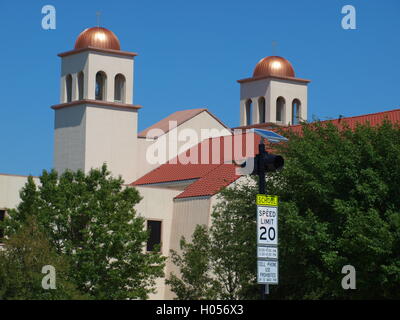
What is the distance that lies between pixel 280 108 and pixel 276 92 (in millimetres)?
1808

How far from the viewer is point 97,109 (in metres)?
65.5

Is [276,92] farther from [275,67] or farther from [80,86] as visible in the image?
[80,86]

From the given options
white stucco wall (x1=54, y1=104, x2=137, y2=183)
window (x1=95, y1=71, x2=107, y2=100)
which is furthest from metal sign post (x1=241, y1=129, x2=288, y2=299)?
window (x1=95, y1=71, x2=107, y2=100)

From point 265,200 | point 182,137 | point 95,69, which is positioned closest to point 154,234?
point 182,137

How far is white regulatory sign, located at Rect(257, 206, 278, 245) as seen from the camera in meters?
21.1

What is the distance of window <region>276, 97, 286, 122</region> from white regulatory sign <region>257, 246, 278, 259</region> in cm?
6095

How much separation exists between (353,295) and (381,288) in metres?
0.95

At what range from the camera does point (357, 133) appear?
38125 mm

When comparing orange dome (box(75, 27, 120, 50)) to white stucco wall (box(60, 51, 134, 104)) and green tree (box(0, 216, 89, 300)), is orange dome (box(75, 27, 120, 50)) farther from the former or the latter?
green tree (box(0, 216, 89, 300))

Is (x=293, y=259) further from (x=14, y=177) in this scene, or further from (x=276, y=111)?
(x=276, y=111)

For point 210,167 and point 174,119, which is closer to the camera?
point 210,167

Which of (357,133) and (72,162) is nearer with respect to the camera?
(357,133)

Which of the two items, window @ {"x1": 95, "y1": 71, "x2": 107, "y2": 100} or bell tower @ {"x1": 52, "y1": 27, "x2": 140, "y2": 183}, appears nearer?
bell tower @ {"x1": 52, "y1": 27, "x2": 140, "y2": 183}

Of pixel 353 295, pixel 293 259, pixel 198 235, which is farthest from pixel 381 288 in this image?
pixel 198 235
